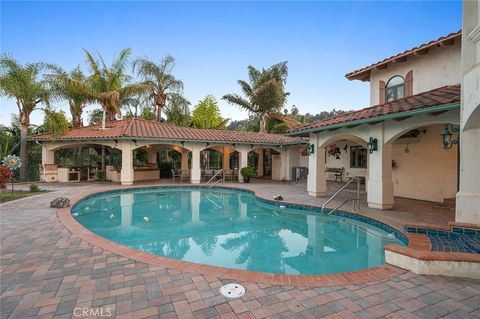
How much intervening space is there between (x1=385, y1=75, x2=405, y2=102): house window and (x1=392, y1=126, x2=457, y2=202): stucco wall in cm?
192

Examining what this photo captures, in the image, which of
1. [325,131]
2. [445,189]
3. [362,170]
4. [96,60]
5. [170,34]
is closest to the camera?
[445,189]

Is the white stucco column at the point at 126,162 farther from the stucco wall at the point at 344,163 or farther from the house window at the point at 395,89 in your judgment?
the house window at the point at 395,89

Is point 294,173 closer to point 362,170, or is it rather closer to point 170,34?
point 362,170

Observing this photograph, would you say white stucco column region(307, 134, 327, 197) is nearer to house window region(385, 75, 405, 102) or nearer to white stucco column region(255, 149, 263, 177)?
house window region(385, 75, 405, 102)

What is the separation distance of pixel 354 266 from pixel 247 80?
23.4 meters

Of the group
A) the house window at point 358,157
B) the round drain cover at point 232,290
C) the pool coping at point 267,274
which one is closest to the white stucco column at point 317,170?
the house window at point 358,157

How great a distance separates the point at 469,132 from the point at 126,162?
688 inches

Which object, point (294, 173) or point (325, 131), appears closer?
point (325, 131)

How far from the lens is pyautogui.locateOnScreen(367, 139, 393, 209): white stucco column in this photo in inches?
359

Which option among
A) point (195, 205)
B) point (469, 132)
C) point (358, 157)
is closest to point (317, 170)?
point (358, 157)

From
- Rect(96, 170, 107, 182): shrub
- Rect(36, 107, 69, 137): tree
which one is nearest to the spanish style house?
Rect(96, 170, 107, 182): shrub

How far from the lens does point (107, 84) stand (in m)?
19.0

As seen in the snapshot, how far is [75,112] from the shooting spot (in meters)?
20.8

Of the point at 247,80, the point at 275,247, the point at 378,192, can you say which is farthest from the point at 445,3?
the point at 247,80
